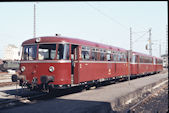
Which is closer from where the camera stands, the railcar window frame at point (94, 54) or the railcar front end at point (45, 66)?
the railcar front end at point (45, 66)

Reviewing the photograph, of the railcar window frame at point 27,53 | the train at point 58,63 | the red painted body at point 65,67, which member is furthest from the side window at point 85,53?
the railcar window frame at point 27,53

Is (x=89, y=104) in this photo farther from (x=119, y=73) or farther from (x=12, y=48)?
(x=12, y=48)

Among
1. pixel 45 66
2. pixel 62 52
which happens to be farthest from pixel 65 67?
pixel 45 66

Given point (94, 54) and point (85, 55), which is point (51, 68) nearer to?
point (85, 55)

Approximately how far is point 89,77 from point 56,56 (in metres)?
3.15

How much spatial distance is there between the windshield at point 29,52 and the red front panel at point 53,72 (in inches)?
17.0

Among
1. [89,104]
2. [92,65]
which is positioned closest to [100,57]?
[92,65]

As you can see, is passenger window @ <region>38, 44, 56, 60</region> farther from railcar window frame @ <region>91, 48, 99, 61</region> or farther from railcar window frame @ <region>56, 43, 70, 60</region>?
railcar window frame @ <region>91, 48, 99, 61</region>

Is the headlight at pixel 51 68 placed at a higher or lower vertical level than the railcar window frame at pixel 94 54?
lower

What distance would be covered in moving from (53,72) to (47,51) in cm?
127

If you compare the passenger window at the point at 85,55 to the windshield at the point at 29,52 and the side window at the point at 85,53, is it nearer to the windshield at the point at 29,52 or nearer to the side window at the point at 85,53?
the side window at the point at 85,53

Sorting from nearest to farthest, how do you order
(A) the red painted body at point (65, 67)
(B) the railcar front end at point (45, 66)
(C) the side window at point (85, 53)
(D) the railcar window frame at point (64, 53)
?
(B) the railcar front end at point (45, 66), (A) the red painted body at point (65, 67), (D) the railcar window frame at point (64, 53), (C) the side window at point (85, 53)

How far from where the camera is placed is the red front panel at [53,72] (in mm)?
10258

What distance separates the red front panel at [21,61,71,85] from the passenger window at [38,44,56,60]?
428 mm
